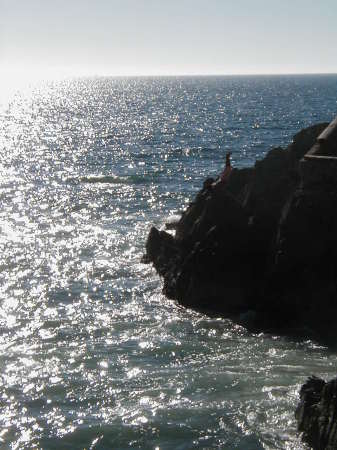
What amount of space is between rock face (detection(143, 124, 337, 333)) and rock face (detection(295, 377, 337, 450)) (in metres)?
6.73

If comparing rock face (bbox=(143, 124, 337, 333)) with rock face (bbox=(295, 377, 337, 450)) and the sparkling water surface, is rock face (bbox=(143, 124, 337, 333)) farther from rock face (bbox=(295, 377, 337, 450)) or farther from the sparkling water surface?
rock face (bbox=(295, 377, 337, 450))

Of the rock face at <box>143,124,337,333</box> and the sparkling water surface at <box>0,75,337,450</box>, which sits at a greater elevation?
the rock face at <box>143,124,337,333</box>

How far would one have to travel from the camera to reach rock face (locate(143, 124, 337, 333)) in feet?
80.7

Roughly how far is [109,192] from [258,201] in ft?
79.2

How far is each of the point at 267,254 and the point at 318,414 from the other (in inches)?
414

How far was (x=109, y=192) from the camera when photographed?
51156 millimetres

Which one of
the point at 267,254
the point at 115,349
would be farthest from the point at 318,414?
the point at 267,254

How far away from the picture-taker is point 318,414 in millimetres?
16469

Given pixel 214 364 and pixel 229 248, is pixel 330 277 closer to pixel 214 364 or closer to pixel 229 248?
pixel 229 248

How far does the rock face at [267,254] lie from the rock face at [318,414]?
22.1 ft

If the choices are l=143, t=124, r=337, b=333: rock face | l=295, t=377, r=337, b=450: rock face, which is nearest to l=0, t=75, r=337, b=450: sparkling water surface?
l=295, t=377, r=337, b=450: rock face

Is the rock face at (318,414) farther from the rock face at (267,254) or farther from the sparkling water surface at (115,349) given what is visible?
the rock face at (267,254)

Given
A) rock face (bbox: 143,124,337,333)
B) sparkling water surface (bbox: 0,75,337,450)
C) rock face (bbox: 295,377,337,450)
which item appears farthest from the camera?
rock face (bbox: 143,124,337,333)

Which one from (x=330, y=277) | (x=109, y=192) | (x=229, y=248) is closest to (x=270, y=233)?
(x=229, y=248)
